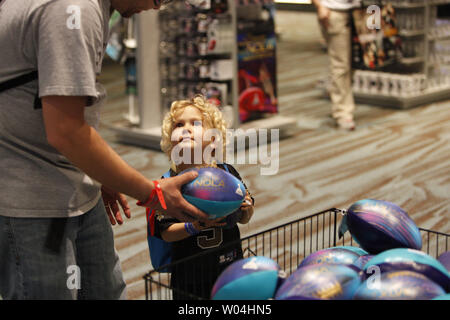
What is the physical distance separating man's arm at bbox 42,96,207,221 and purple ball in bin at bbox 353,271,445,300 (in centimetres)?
60

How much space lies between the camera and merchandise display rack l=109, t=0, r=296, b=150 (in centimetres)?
626

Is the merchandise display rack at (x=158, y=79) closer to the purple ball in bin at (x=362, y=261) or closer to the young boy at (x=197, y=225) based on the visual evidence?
the young boy at (x=197, y=225)

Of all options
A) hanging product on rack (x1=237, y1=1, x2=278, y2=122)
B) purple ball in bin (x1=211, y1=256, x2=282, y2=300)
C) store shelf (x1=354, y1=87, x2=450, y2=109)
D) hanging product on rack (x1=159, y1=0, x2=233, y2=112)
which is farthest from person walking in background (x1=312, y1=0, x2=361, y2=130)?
purple ball in bin (x1=211, y1=256, x2=282, y2=300)

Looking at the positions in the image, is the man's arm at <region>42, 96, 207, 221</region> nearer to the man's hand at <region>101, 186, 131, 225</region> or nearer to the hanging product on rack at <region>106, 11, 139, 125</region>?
the man's hand at <region>101, 186, 131, 225</region>

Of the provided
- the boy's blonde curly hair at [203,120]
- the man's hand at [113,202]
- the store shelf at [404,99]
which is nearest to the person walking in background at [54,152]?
the man's hand at [113,202]

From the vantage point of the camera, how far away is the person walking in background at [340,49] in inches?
266

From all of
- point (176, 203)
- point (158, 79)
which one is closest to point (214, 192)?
point (176, 203)

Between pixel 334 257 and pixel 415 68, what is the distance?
7030 millimetres

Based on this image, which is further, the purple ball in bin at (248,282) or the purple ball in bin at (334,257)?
the purple ball in bin at (334,257)

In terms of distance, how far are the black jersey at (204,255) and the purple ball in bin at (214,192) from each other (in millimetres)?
205

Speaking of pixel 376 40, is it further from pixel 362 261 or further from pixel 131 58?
pixel 362 261

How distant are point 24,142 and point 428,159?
463 centimetres

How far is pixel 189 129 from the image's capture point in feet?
7.88

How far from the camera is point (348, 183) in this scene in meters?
5.20
